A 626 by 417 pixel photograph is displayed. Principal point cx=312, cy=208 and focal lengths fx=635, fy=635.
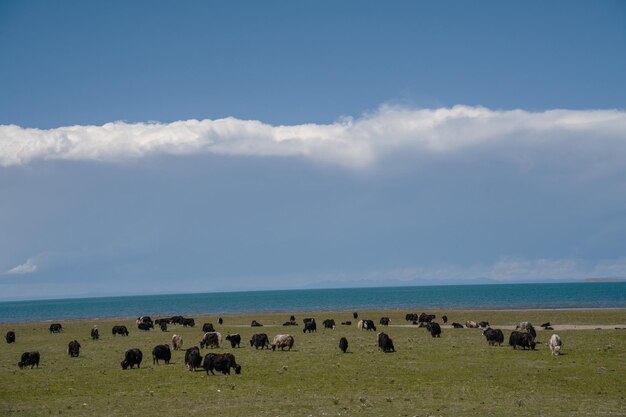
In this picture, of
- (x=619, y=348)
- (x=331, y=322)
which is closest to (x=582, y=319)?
(x=331, y=322)

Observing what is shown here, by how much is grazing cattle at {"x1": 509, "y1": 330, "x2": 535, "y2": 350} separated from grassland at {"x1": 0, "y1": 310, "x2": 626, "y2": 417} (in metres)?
0.81

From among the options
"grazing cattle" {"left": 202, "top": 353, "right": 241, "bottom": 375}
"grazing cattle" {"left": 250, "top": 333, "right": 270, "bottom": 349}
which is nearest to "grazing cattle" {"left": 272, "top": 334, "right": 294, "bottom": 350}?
"grazing cattle" {"left": 250, "top": 333, "right": 270, "bottom": 349}

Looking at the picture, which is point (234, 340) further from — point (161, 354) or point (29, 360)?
point (29, 360)

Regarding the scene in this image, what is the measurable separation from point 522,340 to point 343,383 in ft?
55.2

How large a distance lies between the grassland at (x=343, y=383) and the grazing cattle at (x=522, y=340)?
31.8 inches

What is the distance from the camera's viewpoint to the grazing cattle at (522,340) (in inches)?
1551

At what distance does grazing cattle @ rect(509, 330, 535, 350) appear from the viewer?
1551 inches

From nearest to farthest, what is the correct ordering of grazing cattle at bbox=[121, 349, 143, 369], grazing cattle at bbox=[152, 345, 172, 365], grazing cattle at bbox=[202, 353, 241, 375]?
grazing cattle at bbox=[202, 353, 241, 375], grazing cattle at bbox=[121, 349, 143, 369], grazing cattle at bbox=[152, 345, 172, 365]

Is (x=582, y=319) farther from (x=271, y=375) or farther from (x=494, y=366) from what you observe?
(x=271, y=375)

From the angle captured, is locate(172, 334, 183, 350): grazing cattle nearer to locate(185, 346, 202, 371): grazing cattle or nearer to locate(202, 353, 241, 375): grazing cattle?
locate(185, 346, 202, 371): grazing cattle

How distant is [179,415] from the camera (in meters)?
21.4

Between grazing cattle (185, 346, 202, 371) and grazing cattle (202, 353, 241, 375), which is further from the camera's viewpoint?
grazing cattle (185, 346, 202, 371)

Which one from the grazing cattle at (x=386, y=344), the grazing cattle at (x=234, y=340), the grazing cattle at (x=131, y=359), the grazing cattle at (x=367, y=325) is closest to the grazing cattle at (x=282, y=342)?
the grazing cattle at (x=234, y=340)

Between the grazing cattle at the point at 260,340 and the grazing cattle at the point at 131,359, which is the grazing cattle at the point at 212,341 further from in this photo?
the grazing cattle at the point at 131,359
